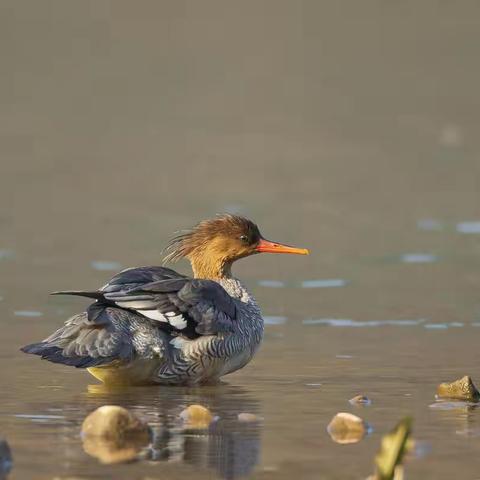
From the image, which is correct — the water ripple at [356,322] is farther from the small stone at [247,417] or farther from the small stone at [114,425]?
the small stone at [114,425]

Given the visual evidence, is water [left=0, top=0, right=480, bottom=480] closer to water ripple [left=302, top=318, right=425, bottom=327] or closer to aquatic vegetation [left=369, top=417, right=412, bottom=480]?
water ripple [left=302, top=318, right=425, bottom=327]

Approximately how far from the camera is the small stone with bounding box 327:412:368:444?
23.7 ft

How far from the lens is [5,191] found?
16672 mm

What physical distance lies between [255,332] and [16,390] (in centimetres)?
176

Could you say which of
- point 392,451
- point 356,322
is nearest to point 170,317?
point 356,322

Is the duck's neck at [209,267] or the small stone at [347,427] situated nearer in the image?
the small stone at [347,427]

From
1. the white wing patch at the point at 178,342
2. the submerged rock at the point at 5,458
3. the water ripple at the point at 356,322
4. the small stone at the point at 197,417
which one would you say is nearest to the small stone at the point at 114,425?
the small stone at the point at 197,417

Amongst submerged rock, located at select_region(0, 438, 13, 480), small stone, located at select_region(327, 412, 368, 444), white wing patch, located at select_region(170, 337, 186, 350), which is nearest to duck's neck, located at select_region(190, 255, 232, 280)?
white wing patch, located at select_region(170, 337, 186, 350)

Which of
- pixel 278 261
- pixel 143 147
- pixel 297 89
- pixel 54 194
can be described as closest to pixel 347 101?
pixel 297 89

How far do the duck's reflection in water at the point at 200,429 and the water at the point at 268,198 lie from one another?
23mm

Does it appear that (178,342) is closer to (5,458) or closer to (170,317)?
(170,317)

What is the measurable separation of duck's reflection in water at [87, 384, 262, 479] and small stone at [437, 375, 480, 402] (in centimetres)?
102

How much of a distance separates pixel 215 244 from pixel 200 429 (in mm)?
2990

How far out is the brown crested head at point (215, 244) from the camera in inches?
405
